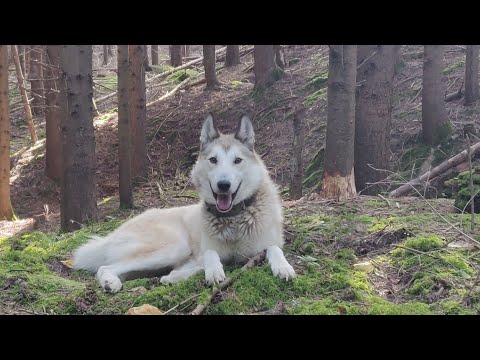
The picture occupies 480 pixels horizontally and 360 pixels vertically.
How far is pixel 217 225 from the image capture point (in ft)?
18.0

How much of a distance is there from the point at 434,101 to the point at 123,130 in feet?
22.1

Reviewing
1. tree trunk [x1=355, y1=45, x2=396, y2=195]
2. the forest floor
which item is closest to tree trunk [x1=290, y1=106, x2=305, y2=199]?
tree trunk [x1=355, y1=45, x2=396, y2=195]

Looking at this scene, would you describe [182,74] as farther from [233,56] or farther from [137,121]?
[137,121]

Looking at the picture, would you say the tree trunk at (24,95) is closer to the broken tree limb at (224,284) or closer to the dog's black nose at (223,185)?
the dog's black nose at (223,185)

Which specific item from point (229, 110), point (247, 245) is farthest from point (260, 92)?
point (247, 245)

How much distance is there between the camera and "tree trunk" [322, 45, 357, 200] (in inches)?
324

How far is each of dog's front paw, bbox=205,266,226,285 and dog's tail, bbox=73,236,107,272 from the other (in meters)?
1.76

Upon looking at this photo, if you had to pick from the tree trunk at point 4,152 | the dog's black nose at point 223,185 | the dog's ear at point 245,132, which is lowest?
the tree trunk at point 4,152

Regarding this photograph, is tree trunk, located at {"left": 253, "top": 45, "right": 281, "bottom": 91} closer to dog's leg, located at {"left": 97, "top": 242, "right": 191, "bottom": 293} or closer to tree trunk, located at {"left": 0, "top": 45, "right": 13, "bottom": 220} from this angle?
tree trunk, located at {"left": 0, "top": 45, "right": 13, "bottom": 220}

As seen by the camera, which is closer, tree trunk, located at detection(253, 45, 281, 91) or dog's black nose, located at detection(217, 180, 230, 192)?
dog's black nose, located at detection(217, 180, 230, 192)

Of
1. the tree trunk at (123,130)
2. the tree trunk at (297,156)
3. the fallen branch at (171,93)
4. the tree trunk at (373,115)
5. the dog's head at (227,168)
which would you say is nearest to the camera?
the dog's head at (227,168)

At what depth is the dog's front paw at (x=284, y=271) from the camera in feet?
15.4

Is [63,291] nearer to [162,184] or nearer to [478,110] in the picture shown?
[162,184]

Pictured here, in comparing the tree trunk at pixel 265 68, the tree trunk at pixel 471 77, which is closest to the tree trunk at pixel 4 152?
the tree trunk at pixel 265 68
